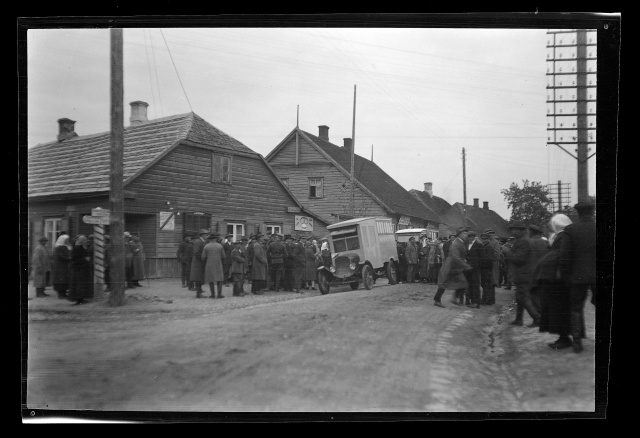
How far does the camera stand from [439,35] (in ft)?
19.6

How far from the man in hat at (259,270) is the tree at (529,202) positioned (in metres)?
3.05

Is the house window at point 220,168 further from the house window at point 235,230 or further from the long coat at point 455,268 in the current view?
the long coat at point 455,268

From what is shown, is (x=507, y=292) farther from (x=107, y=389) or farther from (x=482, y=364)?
(x=107, y=389)

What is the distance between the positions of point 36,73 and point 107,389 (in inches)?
153

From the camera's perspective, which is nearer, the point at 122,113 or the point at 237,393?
the point at 237,393

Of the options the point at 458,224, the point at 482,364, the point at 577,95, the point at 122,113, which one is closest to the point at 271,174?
the point at 122,113

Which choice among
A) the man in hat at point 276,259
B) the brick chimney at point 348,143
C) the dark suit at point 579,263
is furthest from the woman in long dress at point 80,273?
the dark suit at point 579,263

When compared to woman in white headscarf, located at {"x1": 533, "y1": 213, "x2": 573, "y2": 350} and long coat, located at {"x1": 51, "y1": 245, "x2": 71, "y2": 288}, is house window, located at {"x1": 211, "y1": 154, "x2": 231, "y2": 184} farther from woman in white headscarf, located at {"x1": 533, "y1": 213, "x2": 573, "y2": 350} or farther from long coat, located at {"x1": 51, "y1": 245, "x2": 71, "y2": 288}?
woman in white headscarf, located at {"x1": 533, "y1": 213, "x2": 573, "y2": 350}

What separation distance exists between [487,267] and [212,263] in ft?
11.0

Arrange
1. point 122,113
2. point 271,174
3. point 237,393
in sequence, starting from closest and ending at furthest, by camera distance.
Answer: point 237,393, point 122,113, point 271,174

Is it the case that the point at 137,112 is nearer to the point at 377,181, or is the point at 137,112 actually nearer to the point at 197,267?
the point at 197,267

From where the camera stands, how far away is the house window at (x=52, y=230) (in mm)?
5906

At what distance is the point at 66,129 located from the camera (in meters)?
6.00

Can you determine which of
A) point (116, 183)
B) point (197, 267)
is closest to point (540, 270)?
point (197, 267)
